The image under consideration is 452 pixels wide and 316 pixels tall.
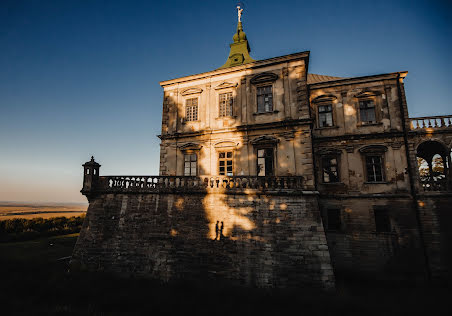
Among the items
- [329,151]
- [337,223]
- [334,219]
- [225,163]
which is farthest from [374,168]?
[225,163]

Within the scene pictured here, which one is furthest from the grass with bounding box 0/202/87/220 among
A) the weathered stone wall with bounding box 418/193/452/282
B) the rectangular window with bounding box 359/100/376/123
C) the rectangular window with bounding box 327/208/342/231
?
the weathered stone wall with bounding box 418/193/452/282

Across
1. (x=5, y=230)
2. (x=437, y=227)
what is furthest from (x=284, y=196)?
(x=5, y=230)

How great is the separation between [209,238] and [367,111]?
50.7 feet

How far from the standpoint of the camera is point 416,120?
1546 centimetres

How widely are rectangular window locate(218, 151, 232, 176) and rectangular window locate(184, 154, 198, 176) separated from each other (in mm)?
2029

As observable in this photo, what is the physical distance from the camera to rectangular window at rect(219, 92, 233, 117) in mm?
16547

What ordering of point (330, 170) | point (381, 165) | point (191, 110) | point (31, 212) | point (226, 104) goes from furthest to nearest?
1. point (31, 212)
2. point (191, 110)
3. point (226, 104)
4. point (330, 170)
5. point (381, 165)

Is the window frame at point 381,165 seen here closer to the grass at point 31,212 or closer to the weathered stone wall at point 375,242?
the weathered stone wall at point 375,242

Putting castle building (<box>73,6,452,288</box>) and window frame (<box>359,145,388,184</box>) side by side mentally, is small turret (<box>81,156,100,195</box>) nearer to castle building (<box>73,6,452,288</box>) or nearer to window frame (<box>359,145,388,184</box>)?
castle building (<box>73,6,452,288</box>)

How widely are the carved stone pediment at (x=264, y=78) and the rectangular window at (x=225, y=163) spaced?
579cm

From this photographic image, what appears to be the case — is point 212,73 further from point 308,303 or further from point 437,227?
point 437,227

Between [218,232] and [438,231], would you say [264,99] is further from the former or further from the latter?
[438,231]

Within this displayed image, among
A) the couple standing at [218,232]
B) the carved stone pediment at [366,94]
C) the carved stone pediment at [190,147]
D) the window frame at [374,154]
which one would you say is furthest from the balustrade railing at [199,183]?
the carved stone pediment at [366,94]

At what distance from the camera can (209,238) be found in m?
11.2
